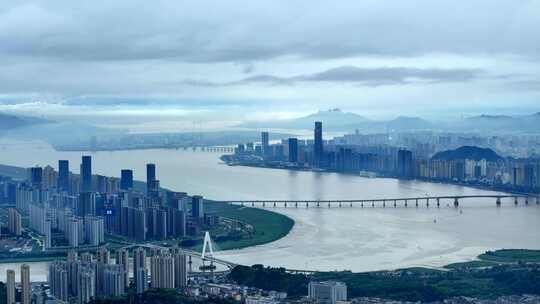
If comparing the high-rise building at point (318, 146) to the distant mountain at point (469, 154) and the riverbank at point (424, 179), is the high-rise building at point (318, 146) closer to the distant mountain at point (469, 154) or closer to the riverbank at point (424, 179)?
the riverbank at point (424, 179)

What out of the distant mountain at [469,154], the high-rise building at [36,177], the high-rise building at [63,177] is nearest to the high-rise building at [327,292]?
the high-rise building at [63,177]

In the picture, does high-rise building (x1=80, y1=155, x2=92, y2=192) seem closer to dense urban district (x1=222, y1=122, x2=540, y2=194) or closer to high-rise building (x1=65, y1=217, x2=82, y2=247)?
high-rise building (x1=65, y1=217, x2=82, y2=247)

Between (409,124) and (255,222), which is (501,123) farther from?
(255,222)

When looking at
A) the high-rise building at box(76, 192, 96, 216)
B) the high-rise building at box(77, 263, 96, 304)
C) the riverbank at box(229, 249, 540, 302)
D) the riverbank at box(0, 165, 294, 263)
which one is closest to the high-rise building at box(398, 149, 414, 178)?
the riverbank at box(0, 165, 294, 263)

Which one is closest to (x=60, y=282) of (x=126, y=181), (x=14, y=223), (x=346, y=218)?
(x=14, y=223)

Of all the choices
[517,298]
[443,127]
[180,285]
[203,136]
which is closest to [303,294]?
[180,285]

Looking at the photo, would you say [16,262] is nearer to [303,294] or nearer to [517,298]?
[303,294]
